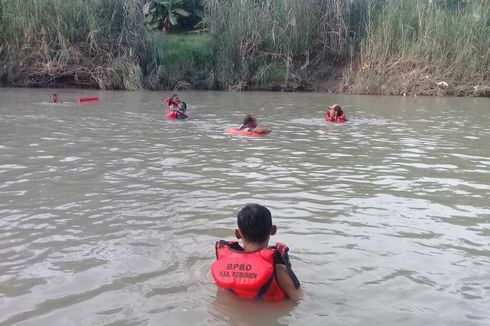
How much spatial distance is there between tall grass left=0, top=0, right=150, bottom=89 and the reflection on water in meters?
9.73

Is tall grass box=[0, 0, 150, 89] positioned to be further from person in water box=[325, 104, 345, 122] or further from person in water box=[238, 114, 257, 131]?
person in water box=[238, 114, 257, 131]

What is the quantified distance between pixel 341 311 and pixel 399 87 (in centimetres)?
1840

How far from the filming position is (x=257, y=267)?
12.6ft

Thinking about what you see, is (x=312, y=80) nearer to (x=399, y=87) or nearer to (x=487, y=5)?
(x=399, y=87)

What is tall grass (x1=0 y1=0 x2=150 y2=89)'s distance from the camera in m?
20.1

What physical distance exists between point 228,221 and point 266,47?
59.1ft

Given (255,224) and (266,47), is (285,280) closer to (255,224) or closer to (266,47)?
(255,224)

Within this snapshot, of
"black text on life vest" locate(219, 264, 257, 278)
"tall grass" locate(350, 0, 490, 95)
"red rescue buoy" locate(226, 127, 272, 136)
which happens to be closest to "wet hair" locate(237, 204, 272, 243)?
"black text on life vest" locate(219, 264, 257, 278)

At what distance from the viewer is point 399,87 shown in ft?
69.5

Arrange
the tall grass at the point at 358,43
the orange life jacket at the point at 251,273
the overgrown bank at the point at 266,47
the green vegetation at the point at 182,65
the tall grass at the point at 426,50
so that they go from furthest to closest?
the green vegetation at the point at 182,65
the tall grass at the point at 358,43
the tall grass at the point at 426,50
the overgrown bank at the point at 266,47
the orange life jacket at the point at 251,273

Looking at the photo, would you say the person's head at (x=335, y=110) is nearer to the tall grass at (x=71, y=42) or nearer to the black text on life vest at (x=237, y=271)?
the black text on life vest at (x=237, y=271)

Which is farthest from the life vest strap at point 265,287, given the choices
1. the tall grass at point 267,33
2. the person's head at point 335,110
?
the tall grass at point 267,33

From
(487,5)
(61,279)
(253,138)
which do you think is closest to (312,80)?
(487,5)

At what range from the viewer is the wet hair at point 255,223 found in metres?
3.84
